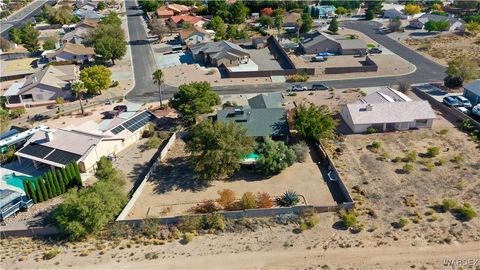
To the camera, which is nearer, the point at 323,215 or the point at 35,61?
the point at 323,215

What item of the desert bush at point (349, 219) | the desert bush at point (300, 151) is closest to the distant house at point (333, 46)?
the desert bush at point (300, 151)

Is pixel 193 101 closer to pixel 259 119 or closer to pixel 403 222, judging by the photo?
pixel 259 119

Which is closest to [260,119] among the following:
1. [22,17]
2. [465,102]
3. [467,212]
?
[467,212]

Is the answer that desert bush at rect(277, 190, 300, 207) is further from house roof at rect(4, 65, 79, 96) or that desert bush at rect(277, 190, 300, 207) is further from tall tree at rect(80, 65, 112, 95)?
house roof at rect(4, 65, 79, 96)

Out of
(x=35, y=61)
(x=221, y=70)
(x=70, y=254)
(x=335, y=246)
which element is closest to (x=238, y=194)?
(x=335, y=246)

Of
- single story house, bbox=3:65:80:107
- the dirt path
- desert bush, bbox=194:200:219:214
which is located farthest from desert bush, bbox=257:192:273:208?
single story house, bbox=3:65:80:107

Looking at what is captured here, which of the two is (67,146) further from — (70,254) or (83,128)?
(70,254)
